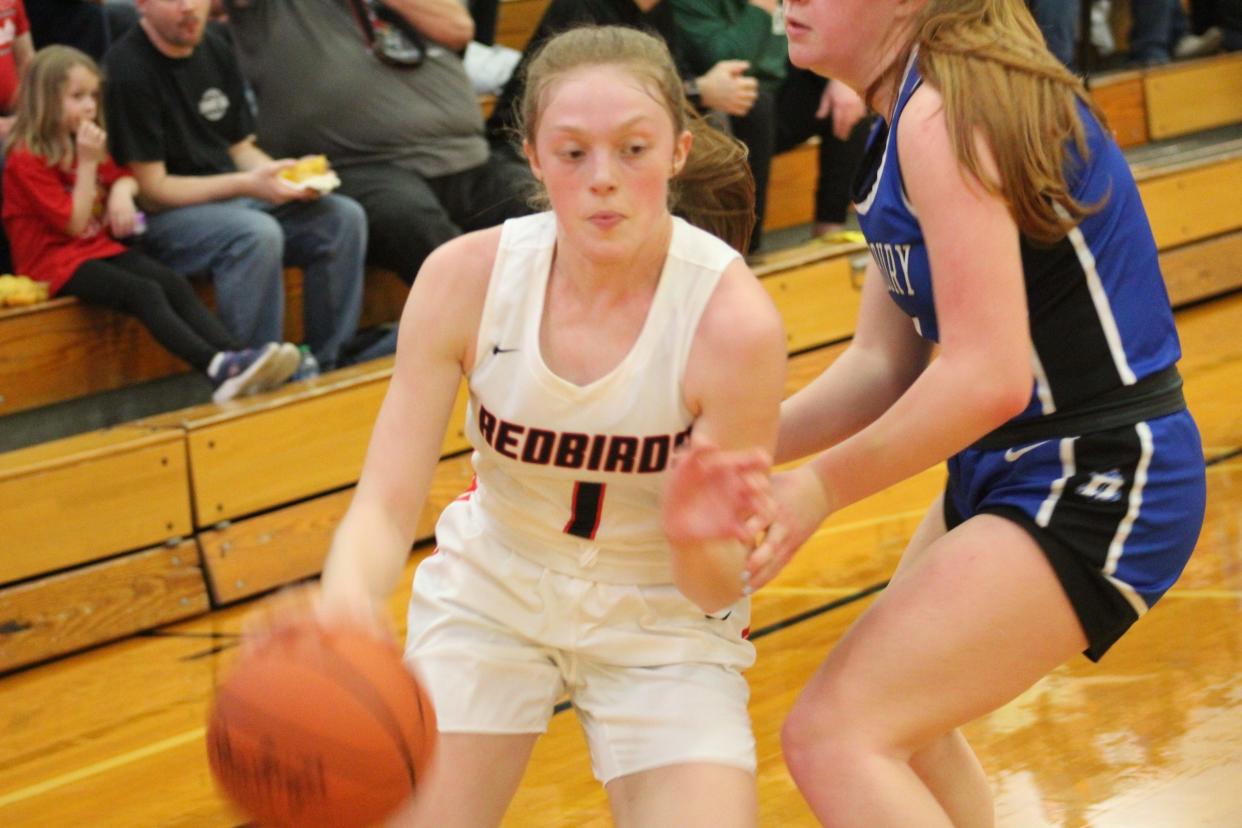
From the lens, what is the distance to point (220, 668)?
161 inches

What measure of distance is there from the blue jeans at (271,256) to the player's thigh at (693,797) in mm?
3156

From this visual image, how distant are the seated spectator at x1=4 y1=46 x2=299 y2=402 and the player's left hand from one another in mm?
3117

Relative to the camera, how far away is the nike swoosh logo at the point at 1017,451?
6.93 feet

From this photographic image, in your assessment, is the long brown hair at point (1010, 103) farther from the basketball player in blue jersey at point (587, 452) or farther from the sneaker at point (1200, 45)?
the sneaker at point (1200, 45)

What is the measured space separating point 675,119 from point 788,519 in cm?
57

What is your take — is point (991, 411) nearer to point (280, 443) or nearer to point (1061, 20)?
point (280, 443)

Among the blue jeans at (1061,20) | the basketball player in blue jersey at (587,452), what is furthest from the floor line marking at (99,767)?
the blue jeans at (1061,20)

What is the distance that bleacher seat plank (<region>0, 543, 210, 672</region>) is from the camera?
429 cm

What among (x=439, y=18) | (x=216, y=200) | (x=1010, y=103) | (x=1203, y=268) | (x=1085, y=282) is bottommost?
(x=1203, y=268)

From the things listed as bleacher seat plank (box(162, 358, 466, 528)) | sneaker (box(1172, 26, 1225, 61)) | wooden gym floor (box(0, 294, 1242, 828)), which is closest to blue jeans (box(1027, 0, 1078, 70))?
sneaker (box(1172, 26, 1225, 61))

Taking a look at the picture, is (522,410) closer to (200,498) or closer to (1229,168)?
(200,498)

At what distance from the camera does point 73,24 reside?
17.8 feet

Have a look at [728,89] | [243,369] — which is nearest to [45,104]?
[243,369]

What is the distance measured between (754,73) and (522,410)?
422 cm
